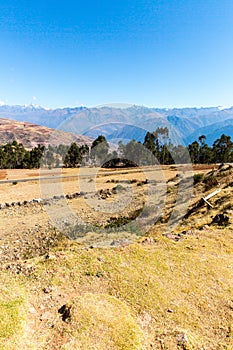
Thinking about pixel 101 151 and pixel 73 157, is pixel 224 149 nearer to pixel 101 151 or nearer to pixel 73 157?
pixel 101 151

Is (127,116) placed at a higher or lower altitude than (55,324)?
higher

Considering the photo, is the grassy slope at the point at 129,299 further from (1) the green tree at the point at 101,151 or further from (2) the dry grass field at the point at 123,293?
(1) the green tree at the point at 101,151

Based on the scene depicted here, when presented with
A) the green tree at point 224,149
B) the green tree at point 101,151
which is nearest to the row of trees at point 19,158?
the green tree at point 101,151

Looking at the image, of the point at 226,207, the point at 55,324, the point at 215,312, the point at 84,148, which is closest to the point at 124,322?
the point at 55,324

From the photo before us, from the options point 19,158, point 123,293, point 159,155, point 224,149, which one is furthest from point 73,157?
point 123,293

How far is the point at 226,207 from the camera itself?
18.5 m

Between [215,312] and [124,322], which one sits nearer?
[124,322]

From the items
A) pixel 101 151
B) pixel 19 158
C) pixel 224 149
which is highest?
pixel 224 149

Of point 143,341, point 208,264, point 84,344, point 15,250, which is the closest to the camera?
point 84,344

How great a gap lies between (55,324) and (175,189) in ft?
87.3

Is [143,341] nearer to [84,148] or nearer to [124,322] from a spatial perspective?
[124,322]

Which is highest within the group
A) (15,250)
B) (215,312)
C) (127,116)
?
(127,116)

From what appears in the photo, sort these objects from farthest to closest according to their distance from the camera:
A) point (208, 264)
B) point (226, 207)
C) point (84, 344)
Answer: point (226, 207) → point (208, 264) → point (84, 344)

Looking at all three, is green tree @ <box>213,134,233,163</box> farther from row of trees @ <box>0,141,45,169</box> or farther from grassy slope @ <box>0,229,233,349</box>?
grassy slope @ <box>0,229,233,349</box>
